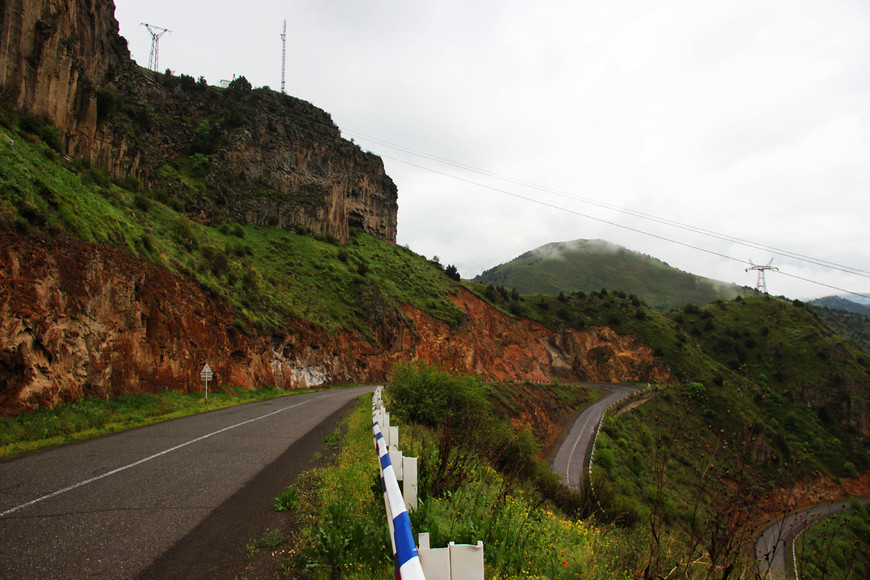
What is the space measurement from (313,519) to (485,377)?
52.3 m

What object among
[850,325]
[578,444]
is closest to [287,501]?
[578,444]

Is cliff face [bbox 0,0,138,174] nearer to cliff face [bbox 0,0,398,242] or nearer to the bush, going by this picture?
cliff face [bbox 0,0,398,242]

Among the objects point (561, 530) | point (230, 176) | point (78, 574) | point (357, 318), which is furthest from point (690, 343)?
point (78, 574)

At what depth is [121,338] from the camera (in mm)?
16078

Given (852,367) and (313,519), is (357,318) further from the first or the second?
(852,367)

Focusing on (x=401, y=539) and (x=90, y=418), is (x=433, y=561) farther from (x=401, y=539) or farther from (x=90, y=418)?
(x=90, y=418)

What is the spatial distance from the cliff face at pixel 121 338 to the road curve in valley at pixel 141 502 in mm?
4138

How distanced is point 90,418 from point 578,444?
115 feet

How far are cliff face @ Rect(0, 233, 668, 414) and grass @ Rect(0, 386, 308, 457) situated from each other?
1.58ft

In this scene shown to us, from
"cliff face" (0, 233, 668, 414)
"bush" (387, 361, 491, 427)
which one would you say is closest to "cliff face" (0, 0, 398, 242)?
"cliff face" (0, 233, 668, 414)

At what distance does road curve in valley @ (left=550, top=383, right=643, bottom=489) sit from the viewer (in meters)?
30.0

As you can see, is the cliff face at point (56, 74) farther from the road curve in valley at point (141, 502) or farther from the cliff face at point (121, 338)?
the road curve in valley at point (141, 502)

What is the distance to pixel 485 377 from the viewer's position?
184 feet

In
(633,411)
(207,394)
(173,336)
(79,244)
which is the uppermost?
(79,244)
